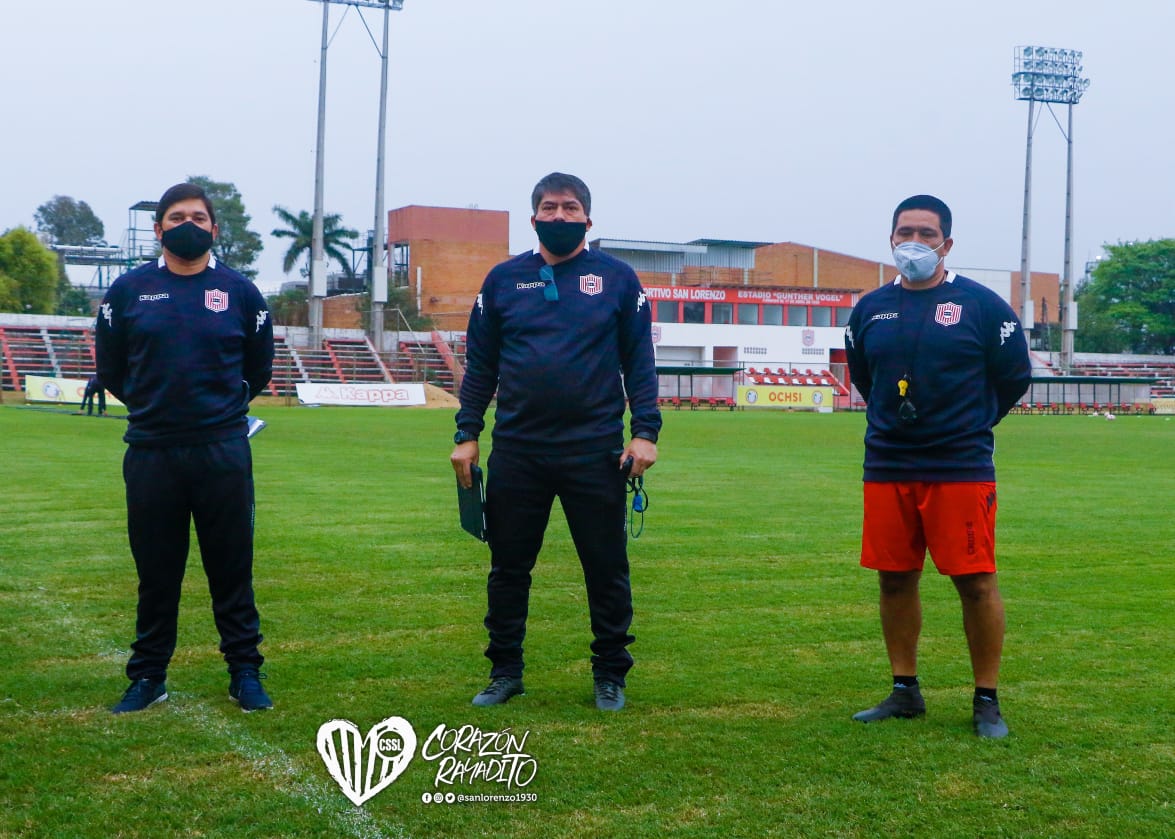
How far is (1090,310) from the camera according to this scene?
94.1 meters

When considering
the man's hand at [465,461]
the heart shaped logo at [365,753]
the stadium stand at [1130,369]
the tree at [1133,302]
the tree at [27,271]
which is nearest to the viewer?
Answer: the heart shaped logo at [365,753]

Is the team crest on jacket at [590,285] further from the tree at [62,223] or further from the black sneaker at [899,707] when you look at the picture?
the tree at [62,223]

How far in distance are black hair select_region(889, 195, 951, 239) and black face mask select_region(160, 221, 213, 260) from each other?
264 centimetres

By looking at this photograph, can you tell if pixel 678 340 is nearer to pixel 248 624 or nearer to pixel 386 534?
pixel 386 534

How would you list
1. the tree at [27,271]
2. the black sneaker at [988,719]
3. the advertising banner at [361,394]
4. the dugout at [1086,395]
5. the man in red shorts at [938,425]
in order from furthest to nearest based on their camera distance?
the tree at [27,271]
the dugout at [1086,395]
the advertising banner at [361,394]
the man in red shorts at [938,425]
the black sneaker at [988,719]

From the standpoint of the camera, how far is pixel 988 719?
4.71 meters

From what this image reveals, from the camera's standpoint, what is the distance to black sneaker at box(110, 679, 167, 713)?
4.95 metres

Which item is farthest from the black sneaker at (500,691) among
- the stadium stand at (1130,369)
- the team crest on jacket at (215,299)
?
the stadium stand at (1130,369)

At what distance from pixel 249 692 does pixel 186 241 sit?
5.72ft

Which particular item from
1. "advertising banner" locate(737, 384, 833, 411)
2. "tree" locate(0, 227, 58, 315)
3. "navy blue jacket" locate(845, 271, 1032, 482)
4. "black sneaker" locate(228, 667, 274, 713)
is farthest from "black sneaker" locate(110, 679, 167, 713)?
"tree" locate(0, 227, 58, 315)

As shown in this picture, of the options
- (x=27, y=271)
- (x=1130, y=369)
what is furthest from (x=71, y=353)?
(x=1130, y=369)

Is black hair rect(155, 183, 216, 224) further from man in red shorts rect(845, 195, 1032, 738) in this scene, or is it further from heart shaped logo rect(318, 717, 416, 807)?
man in red shorts rect(845, 195, 1032, 738)

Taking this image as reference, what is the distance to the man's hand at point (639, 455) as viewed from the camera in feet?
16.6

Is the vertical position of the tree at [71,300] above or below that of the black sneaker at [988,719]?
above
